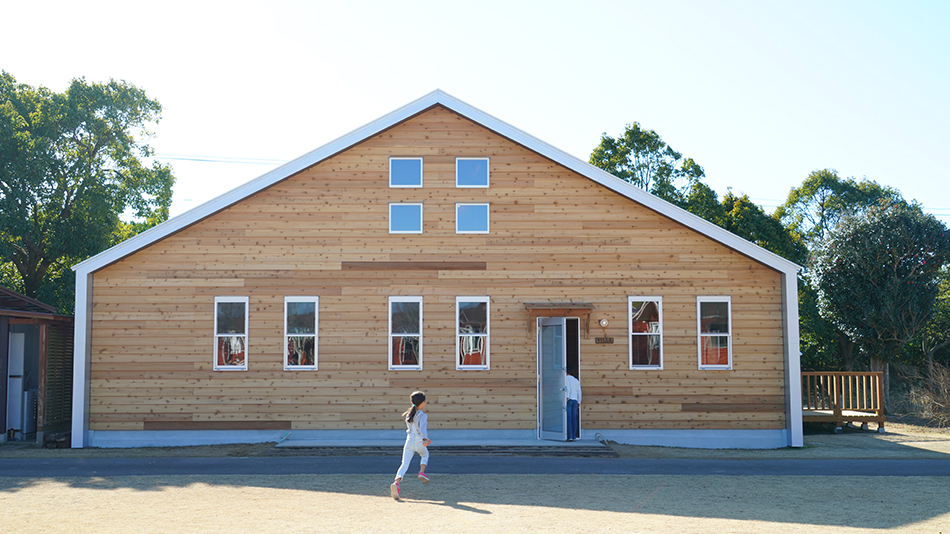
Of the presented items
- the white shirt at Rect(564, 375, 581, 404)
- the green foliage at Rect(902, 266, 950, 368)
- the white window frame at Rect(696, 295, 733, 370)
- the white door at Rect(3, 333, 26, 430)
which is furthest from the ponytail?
the green foliage at Rect(902, 266, 950, 368)

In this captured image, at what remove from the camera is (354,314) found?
17438 millimetres

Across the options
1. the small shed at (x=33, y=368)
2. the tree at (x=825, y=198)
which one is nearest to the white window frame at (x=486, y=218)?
the small shed at (x=33, y=368)

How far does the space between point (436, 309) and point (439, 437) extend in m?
2.86

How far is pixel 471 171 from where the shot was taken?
58.6 feet

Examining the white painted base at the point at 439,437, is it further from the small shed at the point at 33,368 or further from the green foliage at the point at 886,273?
the green foliage at the point at 886,273

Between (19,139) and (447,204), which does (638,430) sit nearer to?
(447,204)

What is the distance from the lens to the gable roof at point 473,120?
56.6 ft

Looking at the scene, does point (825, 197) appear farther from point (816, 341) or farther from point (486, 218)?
point (486, 218)

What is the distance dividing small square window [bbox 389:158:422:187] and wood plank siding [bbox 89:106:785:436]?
18 cm

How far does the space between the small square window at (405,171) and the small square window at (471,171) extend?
0.91 metres

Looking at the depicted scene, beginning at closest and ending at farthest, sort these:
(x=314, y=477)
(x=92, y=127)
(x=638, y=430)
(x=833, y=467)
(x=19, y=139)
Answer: (x=314, y=477), (x=833, y=467), (x=638, y=430), (x=19, y=139), (x=92, y=127)

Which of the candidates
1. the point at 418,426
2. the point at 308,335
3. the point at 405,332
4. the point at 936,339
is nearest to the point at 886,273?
the point at 936,339

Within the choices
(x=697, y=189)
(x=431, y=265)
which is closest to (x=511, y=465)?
(x=431, y=265)

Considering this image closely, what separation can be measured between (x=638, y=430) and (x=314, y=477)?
772cm
